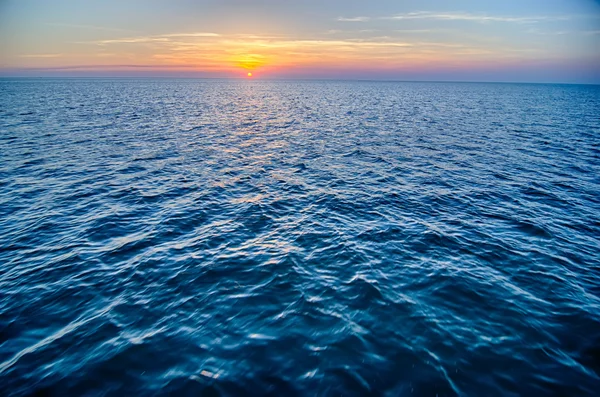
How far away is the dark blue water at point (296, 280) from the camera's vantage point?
32.9 ft

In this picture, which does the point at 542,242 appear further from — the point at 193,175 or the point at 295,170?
the point at 193,175

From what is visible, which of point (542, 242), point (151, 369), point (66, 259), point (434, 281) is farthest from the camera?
point (542, 242)

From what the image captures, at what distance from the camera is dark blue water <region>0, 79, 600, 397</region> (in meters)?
10.0

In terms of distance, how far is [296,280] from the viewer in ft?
48.4

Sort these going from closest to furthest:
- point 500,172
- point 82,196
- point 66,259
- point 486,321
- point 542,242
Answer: point 486,321
point 66,259
point 542,242
point 82,196
point 500,172

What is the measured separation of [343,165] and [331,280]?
2196cm

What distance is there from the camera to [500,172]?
32406 millimetres

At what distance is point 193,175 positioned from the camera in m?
30.4

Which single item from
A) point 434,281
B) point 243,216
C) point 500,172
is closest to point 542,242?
point 434,281

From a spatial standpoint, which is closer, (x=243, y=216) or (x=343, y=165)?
(x=243, y=216)

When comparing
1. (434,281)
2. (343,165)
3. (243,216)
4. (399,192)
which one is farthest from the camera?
(343,165)

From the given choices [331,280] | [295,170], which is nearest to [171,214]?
[331,280]

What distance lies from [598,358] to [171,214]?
73.8ft

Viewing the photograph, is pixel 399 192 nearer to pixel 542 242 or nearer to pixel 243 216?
pixel 542 242
